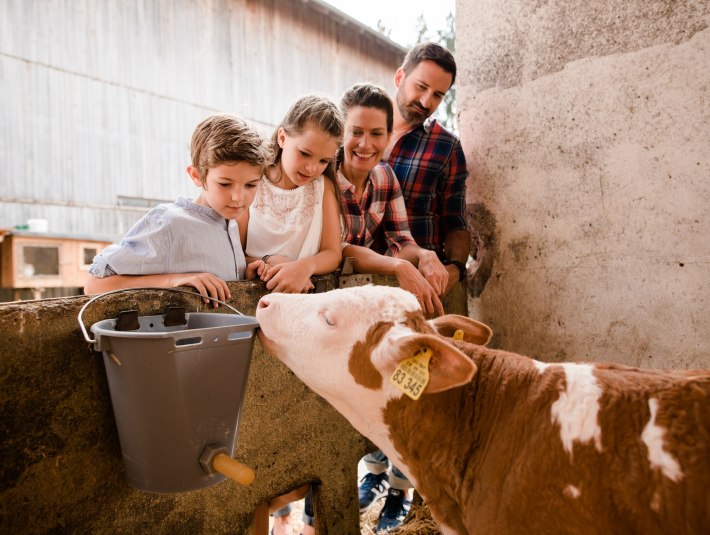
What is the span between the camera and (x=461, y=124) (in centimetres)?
371

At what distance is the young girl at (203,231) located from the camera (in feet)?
5.66

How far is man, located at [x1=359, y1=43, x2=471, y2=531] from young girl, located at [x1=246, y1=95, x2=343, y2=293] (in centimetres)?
93

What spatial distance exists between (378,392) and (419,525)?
1585 mm

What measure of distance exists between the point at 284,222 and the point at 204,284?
786mm

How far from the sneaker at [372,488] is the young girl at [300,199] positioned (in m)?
1.73

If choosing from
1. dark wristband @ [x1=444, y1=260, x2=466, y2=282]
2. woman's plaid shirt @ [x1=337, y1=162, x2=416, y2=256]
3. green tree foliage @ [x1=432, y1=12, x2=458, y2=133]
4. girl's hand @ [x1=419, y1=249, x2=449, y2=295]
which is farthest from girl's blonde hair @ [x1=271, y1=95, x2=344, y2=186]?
green tree foliage @ [x1=432, y1=12, x2=458, y2=133]

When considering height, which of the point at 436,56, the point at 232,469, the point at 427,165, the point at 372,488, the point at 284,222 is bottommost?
the point at 372,488

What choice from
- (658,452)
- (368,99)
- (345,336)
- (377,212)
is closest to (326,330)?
(345,336)

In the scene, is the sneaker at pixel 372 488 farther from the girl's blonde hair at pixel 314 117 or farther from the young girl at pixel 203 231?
the girl's blonde hair at pixel 314 117

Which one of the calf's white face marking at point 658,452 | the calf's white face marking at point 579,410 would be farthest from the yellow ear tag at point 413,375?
the calf's white face marking at point 658,452

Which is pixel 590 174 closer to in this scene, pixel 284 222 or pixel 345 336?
pixel 284 222

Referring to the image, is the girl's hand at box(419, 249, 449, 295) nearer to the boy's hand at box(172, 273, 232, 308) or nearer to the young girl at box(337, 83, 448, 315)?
the young girl at box(337, 83, 448, 315)

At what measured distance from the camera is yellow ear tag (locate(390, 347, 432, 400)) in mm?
1419

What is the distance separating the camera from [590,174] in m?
2.98
